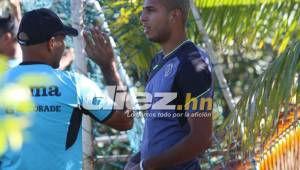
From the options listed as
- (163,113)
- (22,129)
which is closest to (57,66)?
(163,113)

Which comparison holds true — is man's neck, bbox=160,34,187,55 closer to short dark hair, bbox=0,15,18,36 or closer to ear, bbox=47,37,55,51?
ear, bbox=47,37,55,51

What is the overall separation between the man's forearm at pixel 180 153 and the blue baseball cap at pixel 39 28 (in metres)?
0.77

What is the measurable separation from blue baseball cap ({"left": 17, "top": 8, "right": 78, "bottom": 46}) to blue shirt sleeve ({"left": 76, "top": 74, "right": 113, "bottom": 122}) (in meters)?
0.25

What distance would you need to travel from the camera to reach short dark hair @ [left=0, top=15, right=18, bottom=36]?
168 inches

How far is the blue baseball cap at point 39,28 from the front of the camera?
336cm

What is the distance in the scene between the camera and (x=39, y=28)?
3385 mm

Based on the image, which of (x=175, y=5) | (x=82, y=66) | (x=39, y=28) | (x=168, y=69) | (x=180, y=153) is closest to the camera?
(x=180, y=153)

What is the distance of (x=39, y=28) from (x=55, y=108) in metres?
0.43

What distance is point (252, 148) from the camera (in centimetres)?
351

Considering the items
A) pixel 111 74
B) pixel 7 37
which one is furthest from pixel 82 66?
pixel 111 74

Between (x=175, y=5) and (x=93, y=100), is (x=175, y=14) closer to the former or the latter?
(x=175, y=5)

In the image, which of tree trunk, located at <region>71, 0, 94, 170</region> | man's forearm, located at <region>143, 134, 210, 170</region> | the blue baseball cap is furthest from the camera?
tree trunk, located at <region>71, 0, 94, 170</region>

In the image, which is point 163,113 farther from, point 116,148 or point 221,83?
point 116,148

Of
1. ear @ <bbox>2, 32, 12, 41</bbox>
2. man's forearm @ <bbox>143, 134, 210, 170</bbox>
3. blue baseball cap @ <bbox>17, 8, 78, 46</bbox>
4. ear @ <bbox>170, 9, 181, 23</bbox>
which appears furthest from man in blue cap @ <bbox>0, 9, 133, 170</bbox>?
ear @ <bbox>2, 32, 12, 41</bbox>
